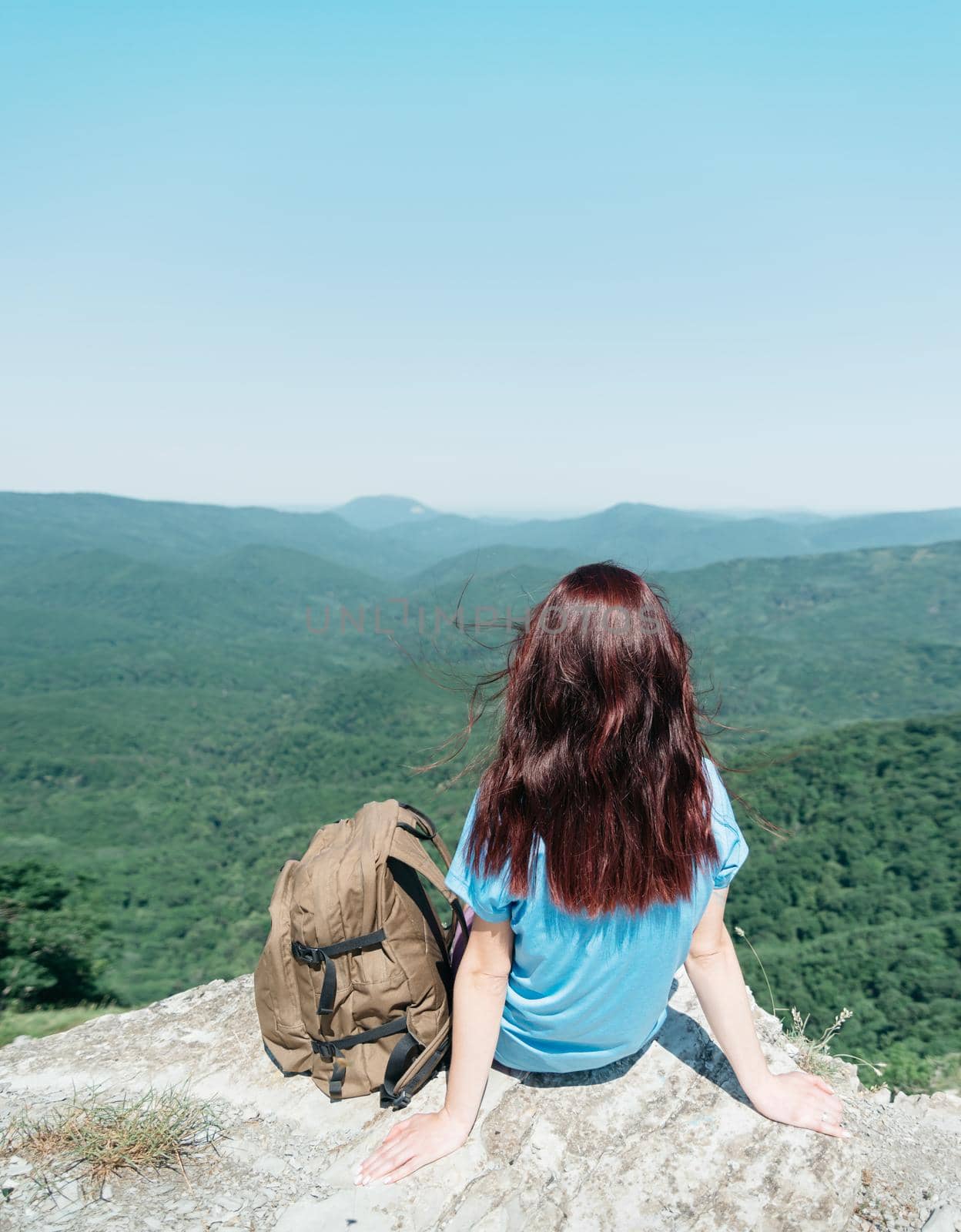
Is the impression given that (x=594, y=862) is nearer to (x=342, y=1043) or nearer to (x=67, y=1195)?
(x=342, y=1043)

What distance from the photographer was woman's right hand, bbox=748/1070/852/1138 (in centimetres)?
172

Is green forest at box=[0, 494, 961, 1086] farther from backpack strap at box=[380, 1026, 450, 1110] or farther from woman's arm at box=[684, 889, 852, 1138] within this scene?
backpack strap at box=[380, 1026, 450, 1110]

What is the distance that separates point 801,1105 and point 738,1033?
0.90 ft

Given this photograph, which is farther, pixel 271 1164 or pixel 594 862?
pixel 271 1164

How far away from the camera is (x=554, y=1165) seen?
171cm

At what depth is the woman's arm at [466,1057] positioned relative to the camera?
5.29ft

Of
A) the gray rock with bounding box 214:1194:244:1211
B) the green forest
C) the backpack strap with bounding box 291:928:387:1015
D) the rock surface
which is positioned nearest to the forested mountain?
the green forest

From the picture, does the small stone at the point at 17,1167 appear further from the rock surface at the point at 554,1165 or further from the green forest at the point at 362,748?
the green forest at the point at 362,748


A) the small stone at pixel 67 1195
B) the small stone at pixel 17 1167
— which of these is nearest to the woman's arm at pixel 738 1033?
the small stone at pixel 67 1195

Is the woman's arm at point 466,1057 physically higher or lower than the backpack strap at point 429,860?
lower

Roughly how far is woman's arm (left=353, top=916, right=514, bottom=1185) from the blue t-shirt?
57 mm

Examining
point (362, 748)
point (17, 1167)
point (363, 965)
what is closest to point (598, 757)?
point (363, 965)

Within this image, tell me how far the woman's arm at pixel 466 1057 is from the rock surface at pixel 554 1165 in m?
0.05

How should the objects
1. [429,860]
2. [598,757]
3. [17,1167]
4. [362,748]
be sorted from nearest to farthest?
[598,757] → [17,1167] → [429,860] → [362,748]
